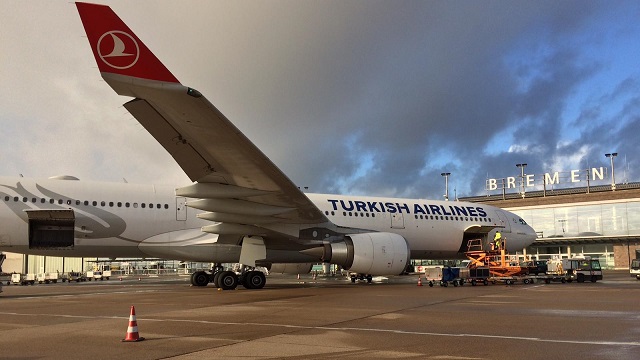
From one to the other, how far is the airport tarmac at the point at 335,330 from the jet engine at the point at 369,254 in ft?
16.3

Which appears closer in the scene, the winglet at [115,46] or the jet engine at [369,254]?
the winglet at [115,46]

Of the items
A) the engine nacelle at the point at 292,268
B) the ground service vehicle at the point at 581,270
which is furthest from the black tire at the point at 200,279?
the ground service vehicle at the point at 581,270

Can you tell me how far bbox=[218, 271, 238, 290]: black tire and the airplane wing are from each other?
176cm

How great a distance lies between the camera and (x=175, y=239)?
18375 millimetres

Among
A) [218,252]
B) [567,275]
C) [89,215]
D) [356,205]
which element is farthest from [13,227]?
[567,275]

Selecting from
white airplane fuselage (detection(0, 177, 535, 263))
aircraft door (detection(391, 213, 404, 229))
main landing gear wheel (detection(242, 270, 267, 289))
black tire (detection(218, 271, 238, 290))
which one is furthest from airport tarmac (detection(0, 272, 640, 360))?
aircraft door (detection(391, 213, 404, 229))

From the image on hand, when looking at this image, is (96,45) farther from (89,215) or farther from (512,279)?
(512,279)

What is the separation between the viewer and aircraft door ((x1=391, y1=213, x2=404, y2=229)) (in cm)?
2160

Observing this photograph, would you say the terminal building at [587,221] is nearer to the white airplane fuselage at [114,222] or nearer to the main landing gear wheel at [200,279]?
the white airplane fuselage at [114,222]

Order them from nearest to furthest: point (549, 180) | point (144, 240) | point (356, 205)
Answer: point (144, 240) < point (356, 205) < point (549, 180)

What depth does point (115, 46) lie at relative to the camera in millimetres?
10391

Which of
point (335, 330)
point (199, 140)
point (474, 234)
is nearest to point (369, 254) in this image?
point (199, 140)

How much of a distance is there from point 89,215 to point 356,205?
398 inches

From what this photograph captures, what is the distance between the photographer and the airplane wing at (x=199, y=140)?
10492 millimetres
